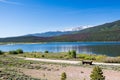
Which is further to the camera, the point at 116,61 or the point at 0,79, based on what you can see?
the point at 116,61

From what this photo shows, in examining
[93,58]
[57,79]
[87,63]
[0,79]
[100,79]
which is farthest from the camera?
[93,58]

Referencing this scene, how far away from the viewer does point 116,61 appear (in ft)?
128

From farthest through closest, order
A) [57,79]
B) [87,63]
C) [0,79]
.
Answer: [87,63], [57,79], [0,79]

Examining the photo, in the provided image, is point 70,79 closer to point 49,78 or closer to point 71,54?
point 49,78

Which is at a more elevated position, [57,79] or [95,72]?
[95,72]

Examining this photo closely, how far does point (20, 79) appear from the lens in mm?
16188

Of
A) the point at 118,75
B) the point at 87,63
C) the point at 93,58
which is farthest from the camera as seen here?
the point at 93,58

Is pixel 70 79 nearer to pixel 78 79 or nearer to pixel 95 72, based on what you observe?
pixel 78 79

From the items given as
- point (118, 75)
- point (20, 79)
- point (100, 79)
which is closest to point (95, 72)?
point (100, 79)

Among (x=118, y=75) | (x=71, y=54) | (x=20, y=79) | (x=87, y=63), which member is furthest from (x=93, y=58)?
(x=20, y=79)

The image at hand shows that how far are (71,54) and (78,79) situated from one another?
85.9 feet

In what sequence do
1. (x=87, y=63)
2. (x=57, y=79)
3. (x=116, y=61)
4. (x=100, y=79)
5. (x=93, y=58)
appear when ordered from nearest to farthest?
(x=100, y=79), (x=57, y=79), (x=87, y=63), (x=116, y=61), (x=93, y=58)

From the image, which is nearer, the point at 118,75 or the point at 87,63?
the point at 118,75

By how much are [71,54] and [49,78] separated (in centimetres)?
2672
